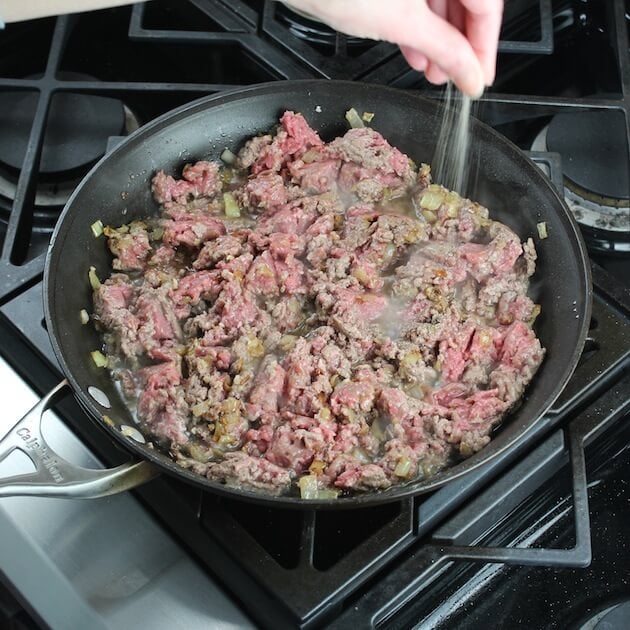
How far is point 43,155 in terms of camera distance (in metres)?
2.39

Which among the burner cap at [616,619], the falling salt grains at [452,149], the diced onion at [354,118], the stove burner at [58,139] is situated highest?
the stove burner at [58,139]

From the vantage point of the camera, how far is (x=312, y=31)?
8.63 ft

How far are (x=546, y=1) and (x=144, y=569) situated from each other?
2.01 metres

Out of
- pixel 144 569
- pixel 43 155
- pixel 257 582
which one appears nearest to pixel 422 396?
pixel 257 582

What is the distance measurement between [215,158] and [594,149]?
112 cm

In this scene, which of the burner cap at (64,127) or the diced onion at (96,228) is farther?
the burner cap at (64,127)

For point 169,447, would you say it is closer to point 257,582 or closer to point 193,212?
point 257,582

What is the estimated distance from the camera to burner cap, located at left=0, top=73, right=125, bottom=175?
239cm

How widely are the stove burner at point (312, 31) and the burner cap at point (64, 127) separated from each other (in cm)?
61

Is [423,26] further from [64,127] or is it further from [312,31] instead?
[64,127]

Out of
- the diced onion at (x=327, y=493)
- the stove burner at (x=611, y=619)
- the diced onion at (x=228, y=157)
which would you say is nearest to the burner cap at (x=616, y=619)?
the stove burner at (x=611, y=619)

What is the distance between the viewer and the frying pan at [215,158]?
1568mm

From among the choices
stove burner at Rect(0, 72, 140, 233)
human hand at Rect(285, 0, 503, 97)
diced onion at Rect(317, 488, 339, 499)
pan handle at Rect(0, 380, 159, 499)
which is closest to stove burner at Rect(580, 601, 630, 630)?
diced onion at Rect(317, 488, 339, 499)

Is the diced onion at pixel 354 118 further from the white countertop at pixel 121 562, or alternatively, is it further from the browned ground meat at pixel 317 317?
the white countertop at pixel 121 562
